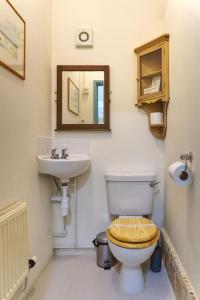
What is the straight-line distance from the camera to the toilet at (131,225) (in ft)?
4.90

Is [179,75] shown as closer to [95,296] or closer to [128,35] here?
[128,35]

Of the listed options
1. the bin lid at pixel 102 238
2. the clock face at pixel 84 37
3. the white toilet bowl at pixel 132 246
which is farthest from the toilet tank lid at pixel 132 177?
the clock face at pixel 84 37

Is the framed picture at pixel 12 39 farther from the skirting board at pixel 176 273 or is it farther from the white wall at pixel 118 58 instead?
→ the skirting board at pixel 176 273

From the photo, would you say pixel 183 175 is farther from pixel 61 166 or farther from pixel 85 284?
pixel 85 284

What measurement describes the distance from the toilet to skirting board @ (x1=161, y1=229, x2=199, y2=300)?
0.66ft

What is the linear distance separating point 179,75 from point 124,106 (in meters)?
0.61

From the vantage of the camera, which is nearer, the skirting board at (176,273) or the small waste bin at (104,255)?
the skirting board at (176,273)

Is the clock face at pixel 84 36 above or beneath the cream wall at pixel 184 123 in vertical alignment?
above

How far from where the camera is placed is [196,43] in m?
1.29

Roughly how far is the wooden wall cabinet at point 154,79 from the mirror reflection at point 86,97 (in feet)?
1.13

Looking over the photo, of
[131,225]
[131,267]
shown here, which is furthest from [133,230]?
[131,267]

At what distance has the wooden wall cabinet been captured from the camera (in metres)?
1.97

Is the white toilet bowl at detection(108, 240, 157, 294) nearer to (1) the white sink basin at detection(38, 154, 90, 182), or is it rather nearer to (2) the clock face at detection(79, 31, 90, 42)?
(1) the white sink basin at detection(38, 154, 90, 182)

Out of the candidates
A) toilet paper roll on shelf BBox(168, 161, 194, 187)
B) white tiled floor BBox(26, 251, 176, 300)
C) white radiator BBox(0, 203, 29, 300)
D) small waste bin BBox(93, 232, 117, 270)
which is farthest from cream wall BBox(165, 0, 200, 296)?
white radiator BBox(0, 203, 29, 300)
